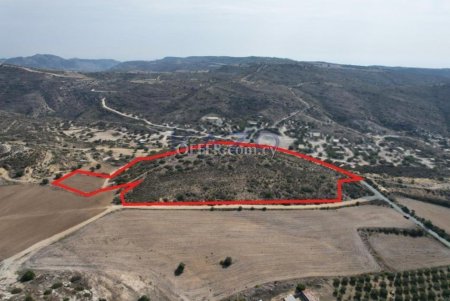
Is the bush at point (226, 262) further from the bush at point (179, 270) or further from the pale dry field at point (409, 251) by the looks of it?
the pale dry field at point (409, 251)

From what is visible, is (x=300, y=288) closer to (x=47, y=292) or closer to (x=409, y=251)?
(x=409, y=251)

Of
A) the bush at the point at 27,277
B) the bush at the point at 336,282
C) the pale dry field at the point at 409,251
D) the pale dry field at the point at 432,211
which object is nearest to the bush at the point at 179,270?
the bush at the point at 27,277

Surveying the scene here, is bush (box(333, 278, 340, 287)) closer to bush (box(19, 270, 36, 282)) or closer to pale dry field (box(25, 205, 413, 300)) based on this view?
pale dry field (box(25, 205, 413, 300))

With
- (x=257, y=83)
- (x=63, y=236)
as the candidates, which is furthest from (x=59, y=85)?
(x=63, y=236)

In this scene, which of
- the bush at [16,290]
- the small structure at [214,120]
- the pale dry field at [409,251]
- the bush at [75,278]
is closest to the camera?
the bush at [16,290]

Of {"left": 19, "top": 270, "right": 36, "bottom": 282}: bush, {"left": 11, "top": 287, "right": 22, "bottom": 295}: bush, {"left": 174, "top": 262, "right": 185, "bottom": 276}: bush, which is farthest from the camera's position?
{"left": 174, "top": 262, "right": 185, "bottom": 276}: bush

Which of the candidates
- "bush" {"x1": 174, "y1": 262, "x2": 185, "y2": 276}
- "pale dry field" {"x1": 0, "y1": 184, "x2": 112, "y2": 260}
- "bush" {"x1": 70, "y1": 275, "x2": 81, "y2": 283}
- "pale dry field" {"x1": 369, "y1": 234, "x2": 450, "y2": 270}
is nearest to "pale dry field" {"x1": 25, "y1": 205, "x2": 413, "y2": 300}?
"bush" {"x1": 174, "y1": 262, "x2": 185, "y2": 276}
